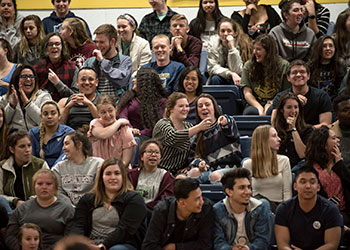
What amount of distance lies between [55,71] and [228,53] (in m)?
1.64

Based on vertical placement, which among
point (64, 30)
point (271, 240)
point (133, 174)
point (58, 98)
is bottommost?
point (271, 240)

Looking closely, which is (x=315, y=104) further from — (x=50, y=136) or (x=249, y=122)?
(x=50, y=136)

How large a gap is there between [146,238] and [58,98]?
97.2 inches

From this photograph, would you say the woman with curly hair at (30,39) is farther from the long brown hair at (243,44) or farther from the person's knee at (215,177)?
the person's knee at (215,177)

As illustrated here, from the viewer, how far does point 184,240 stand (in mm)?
4922

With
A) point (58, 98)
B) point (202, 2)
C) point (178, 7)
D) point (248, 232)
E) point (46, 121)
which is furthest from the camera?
point (178, 7)

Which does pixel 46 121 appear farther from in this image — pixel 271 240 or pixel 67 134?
pixel 271 240

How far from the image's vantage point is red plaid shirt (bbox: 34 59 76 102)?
698 cm

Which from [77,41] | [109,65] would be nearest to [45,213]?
[109,65]

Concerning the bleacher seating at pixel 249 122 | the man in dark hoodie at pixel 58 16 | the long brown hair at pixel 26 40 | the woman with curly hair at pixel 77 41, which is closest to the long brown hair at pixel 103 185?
the bleacher seating at pixel 249 122

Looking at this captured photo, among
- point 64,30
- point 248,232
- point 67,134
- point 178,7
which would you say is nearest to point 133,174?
point 67,134

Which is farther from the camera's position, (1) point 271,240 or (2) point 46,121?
(2) point 46,121

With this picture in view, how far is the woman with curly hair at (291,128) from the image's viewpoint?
585cm

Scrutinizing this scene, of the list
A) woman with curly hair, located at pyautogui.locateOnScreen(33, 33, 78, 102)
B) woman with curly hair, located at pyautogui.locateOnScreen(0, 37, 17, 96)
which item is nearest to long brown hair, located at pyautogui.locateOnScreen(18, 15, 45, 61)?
woman with curly hair, located at pyautogui.locateOnScreen(0, 37, 17, 96)
